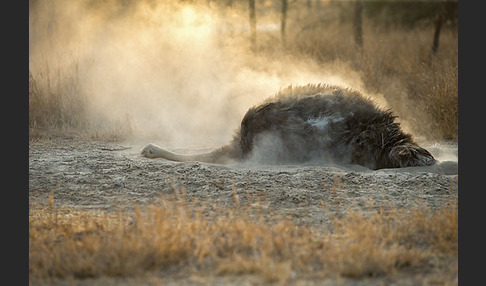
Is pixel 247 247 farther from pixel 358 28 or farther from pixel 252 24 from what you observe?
pixel 358 28

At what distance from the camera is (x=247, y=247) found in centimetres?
369

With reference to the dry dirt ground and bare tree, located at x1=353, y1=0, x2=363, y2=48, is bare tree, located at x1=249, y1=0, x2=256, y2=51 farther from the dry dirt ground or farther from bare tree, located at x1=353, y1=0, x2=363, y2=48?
the dry dirt ground

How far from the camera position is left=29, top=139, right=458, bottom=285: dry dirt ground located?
4938 mm

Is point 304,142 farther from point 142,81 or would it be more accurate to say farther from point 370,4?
point 370,4

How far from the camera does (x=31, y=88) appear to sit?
10.0 meters

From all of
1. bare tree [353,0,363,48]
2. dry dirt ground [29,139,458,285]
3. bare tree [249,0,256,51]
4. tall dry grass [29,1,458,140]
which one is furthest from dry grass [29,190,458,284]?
bare tree [353,0,363,48]

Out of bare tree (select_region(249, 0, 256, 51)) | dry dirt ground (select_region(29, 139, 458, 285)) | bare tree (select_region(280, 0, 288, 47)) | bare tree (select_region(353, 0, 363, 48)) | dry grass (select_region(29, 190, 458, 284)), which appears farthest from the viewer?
bare tree (select_region(353, 0, 363, 48))

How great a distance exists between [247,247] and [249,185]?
1814 mm

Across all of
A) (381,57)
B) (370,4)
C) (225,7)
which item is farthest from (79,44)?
(370,4)

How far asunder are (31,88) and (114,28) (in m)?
2.43

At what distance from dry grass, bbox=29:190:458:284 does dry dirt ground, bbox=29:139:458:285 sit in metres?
0.51

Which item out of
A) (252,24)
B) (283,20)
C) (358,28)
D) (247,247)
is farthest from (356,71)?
(247,247)

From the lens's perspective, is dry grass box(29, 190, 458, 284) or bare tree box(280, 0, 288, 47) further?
bare tree box(280, 0, 288, 47)

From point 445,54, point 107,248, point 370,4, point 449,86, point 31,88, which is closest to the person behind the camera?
point 107,248
